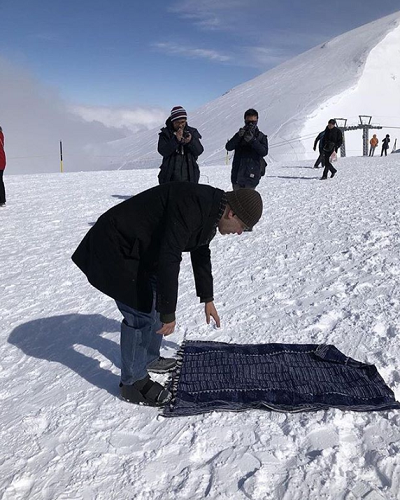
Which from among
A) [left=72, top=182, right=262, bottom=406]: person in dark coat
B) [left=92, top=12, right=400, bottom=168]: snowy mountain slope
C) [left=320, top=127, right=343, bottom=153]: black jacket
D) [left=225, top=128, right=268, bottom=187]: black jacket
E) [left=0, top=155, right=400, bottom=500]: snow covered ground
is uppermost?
[left=92, top=12, right=400, bottom=168]: snowy mountain slope

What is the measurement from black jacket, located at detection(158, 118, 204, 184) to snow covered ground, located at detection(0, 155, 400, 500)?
123cm

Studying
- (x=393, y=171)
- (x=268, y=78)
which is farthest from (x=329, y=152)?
(x=268, y=78)

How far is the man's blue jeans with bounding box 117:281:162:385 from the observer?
9.02ft

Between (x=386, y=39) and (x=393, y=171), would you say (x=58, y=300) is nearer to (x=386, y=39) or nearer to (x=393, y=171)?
(x=393, y=171)

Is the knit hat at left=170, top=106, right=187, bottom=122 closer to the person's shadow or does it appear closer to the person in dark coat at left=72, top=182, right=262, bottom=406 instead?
the person's shadow

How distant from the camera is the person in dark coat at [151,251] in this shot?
7.91 ft

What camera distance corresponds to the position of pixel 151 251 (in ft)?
8.60

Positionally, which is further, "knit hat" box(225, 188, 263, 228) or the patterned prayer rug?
the patterned prayer rug

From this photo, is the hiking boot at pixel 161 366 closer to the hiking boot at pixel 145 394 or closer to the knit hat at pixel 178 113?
the hiking boot at pixel 145 394

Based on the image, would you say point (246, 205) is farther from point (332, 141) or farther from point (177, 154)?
point (332, 141)

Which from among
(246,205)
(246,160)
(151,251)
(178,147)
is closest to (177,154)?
(178,147)

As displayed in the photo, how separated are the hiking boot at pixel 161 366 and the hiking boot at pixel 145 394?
37cm

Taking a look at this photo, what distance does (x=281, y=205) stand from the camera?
9.52m

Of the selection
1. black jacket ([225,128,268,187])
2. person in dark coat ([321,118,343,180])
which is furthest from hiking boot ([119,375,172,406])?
person in dark coat ([321,118,343,180])
